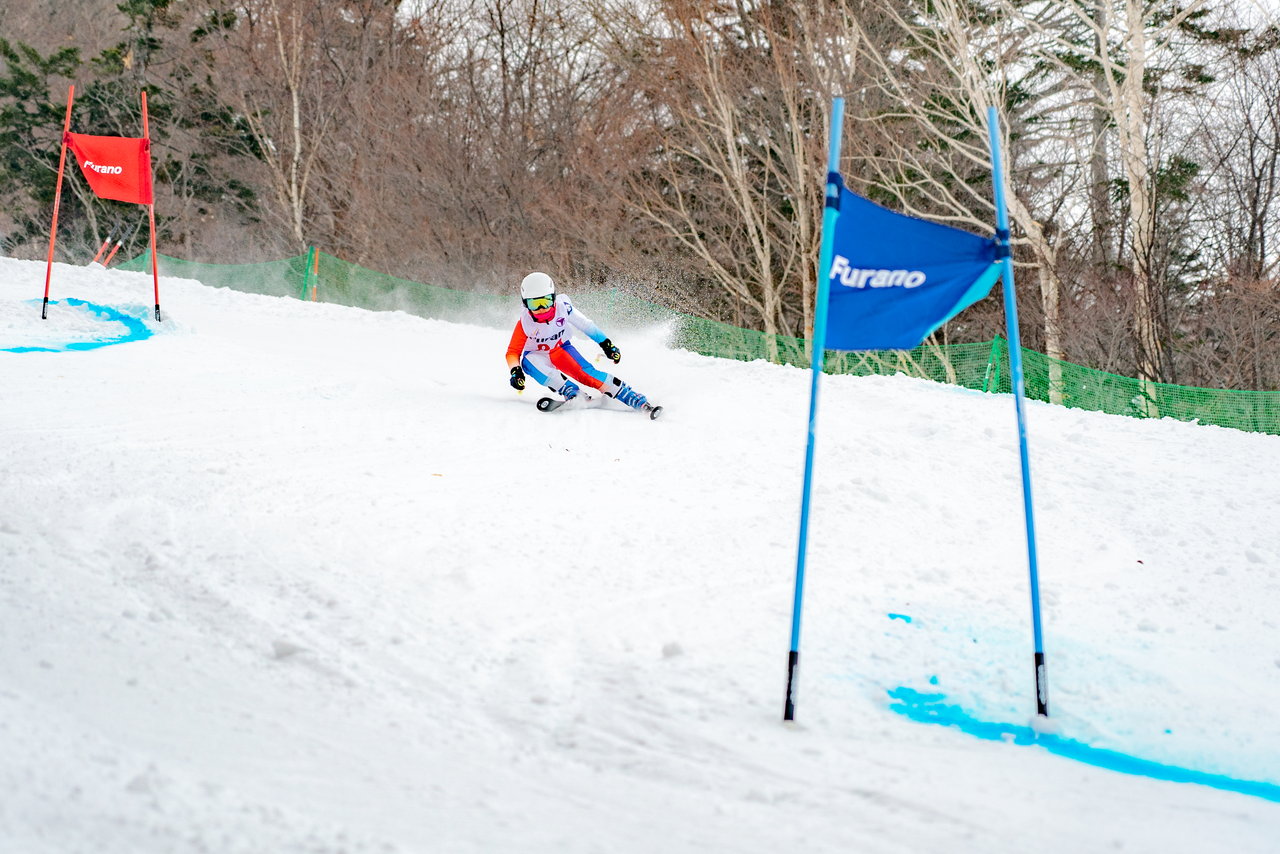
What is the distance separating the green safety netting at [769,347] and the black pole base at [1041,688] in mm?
9390

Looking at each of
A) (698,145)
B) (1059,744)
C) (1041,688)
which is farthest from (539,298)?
(698,145)

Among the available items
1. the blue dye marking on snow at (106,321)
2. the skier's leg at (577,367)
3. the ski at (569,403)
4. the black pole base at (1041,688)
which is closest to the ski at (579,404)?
the ski at (569,403)

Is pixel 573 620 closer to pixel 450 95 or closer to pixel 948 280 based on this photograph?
pixel 948 280

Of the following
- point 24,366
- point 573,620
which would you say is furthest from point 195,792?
point 24,366

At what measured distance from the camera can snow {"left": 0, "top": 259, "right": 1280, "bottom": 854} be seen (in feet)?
10.0

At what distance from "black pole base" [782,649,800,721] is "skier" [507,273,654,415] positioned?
223 inches

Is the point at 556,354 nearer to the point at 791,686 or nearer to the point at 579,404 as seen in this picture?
the point at 579,404

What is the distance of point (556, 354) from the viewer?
9.70 meters

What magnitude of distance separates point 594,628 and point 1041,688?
196 centimetres

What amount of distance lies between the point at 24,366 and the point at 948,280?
28.6 ft

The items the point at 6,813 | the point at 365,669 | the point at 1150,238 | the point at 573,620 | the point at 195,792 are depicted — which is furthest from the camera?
the point at 1150,238

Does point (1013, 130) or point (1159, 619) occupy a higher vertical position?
point (1013, 130)

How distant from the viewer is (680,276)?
2447cm

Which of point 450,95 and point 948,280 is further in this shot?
point 450,95
